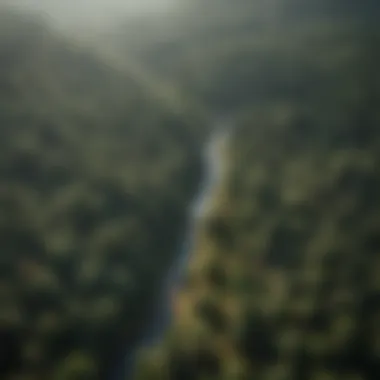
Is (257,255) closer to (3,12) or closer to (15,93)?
A: (15,93)

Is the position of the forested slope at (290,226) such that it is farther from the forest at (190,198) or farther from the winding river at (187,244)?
the winding river at (187,244)

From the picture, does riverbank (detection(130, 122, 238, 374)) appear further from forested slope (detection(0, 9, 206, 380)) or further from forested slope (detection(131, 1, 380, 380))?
forested slope (detection(0, 9, 206, 380))

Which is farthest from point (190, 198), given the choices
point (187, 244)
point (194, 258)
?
point (194, 258)

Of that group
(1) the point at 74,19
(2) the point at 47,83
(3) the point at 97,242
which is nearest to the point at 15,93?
(2) the point at 47,83

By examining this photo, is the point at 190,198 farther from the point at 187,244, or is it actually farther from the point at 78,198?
the point at 78,198

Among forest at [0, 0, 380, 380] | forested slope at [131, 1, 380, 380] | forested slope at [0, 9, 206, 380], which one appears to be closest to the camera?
forested slope at [131, 1, 380, 380]

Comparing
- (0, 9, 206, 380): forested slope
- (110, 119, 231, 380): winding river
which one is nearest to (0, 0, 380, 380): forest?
(0, 9, 206, 380): forested slope

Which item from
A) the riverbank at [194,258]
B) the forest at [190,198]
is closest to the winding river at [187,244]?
the riverbank at [194,258]
